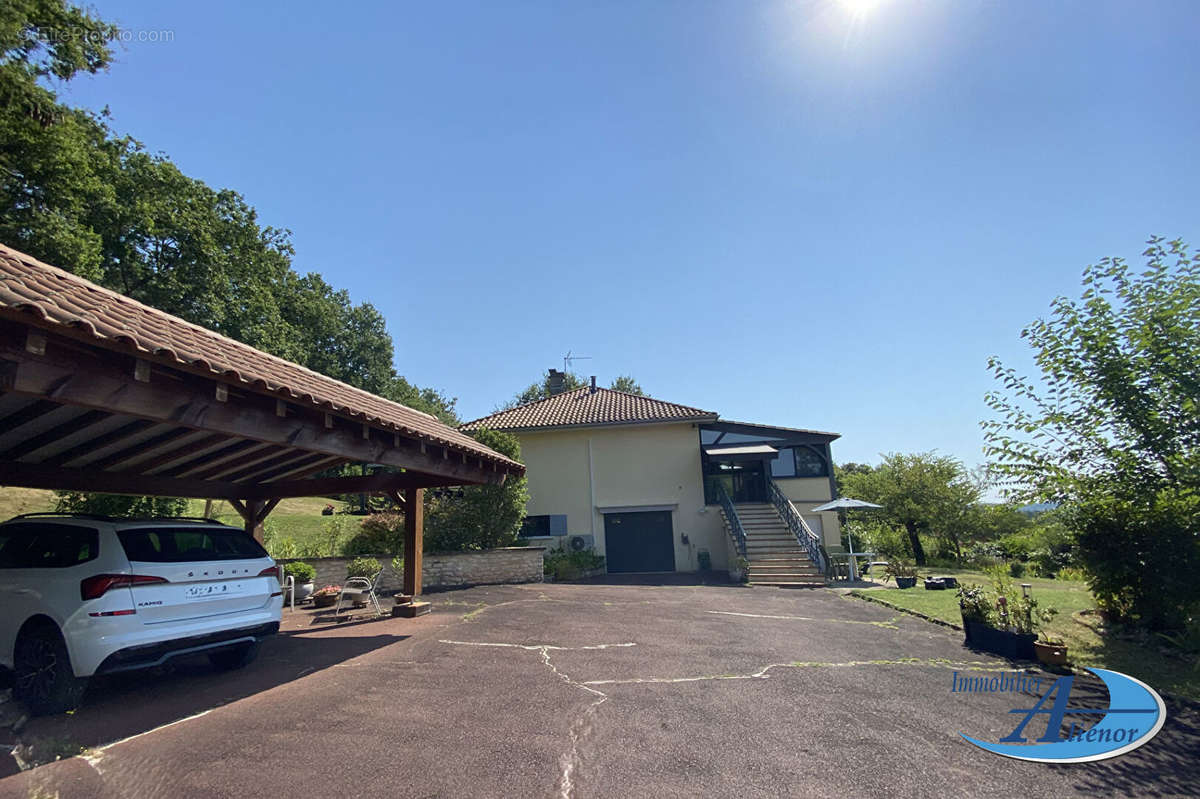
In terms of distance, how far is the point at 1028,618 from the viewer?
6.88m

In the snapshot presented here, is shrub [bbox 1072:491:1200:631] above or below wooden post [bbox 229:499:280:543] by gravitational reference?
below

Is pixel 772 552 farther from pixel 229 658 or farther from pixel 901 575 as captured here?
pixel 229 658

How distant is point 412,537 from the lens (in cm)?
934

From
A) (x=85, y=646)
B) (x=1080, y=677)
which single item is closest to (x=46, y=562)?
(x=85, y=646)

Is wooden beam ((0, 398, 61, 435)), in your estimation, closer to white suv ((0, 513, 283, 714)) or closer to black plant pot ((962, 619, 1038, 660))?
white suv ((0, 513, 283, 714))

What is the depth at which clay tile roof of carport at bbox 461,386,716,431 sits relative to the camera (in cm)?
2042

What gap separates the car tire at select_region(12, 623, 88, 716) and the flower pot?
9.58m

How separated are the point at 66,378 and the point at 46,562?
205 centimetres

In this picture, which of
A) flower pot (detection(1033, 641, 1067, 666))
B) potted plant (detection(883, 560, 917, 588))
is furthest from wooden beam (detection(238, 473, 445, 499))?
potted plant (detection(883, 560, 917, 588))

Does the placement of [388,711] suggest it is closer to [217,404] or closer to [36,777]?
Result: [36,777]

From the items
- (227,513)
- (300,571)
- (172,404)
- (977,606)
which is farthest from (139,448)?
(227,513)

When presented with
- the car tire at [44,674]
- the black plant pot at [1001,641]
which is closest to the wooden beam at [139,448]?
the car tire at [44,674]

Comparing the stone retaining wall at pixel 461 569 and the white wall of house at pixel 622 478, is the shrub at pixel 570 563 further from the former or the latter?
the stone retaining wall at pixel 461 569

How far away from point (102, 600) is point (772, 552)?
16.1 m
